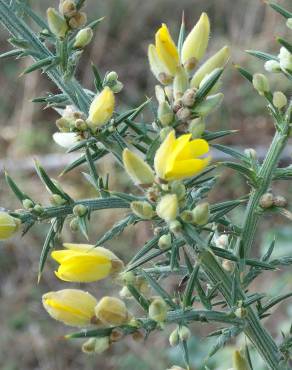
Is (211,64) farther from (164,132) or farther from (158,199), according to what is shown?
(158,199)

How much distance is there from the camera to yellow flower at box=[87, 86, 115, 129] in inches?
45.4

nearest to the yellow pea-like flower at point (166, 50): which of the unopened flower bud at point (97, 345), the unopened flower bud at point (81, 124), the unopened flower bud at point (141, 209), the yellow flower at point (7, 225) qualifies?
the unopened flower bud at point (81, 124)

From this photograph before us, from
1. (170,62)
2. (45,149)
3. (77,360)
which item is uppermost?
(170,62)

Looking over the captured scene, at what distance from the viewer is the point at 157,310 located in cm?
109

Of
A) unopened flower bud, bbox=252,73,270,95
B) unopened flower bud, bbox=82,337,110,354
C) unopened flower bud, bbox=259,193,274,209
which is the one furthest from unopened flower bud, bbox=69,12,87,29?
unopened flower bud, bbox=82,337,110,354

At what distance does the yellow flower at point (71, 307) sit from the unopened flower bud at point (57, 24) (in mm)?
530

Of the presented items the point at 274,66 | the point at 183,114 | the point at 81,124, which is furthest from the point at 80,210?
the point at 274,66

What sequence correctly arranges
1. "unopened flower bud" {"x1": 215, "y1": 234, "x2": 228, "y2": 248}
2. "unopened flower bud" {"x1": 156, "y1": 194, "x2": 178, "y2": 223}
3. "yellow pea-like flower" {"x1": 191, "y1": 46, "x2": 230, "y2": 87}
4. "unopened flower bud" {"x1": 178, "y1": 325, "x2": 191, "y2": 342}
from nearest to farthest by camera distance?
"unopened flower bud" {"x1": 156, "y1": 194, "x2": 178, "y2": 223}, "unopened flower bud" {"x1": 178, "y1": 325, "x2": 191, "y2": 342}, "yellow pea-like flower" {"x1": 191, "y1": 46, "x2": 230, "y2": 87}, "unopened flower bud" {"x1": 215, "y1": 234, "x2": 228, "y2": 248}

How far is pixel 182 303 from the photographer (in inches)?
46.3

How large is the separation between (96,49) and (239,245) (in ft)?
13.3

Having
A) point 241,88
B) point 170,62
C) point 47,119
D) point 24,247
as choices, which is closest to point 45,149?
point 47,119

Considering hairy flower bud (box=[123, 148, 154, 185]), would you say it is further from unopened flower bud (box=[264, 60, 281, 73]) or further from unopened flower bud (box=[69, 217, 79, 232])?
unopened flower bud (box=[264, 60, 281, 73])

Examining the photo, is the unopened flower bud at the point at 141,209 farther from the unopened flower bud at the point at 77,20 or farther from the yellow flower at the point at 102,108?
the unopened flower bud at the point at 77,20

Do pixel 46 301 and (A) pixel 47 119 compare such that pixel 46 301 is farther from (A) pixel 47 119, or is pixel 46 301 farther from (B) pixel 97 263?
(A) pixel 47 119
